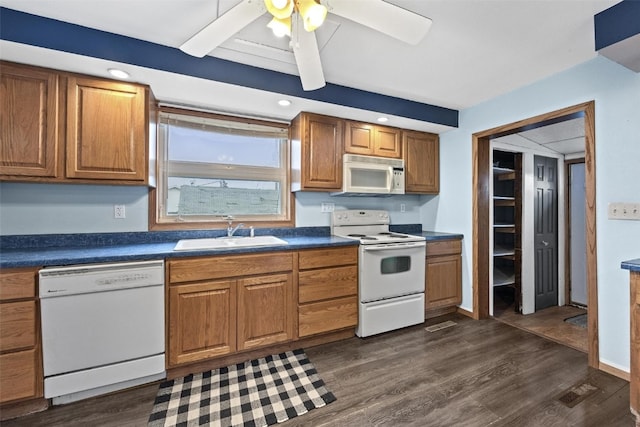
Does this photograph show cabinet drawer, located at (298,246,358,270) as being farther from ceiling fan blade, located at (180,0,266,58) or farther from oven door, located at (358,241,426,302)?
ceiling fan blade, located at (180,0,266,58)

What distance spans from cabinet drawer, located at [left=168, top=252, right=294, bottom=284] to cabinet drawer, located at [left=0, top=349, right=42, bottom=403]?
2.73 feet

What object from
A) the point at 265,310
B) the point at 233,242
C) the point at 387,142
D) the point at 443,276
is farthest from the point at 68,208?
the point at 443,276

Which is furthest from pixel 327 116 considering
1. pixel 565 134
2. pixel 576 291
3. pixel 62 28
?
pixel 576 291

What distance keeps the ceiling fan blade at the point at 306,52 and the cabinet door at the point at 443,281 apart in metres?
2.21

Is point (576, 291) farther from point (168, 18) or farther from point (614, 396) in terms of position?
point (168, 18)

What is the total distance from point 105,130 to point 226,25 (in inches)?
50.4

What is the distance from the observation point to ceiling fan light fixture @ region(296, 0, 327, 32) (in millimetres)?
1171

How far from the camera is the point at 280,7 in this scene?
1.19 metres

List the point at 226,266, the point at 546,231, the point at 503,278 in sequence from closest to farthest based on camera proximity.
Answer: the point at 226,266 → the point at 546,231 → the point at 503,278

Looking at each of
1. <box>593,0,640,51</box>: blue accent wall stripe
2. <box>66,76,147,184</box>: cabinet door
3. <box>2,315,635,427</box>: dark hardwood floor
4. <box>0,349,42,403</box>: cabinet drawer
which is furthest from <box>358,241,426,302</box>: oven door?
<box>0,349,42,403</box>: cabinet drawer

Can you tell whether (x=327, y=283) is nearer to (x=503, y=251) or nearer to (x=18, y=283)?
(x=18, y=283)

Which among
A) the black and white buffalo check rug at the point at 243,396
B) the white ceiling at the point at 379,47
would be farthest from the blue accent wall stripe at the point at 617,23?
the black and white buffalo check rug at the point at 243,396

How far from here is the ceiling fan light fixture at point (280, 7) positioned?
3.85ft

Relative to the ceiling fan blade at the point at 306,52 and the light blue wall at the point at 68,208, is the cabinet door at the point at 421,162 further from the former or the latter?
the light blue wall at the point at 68,208
